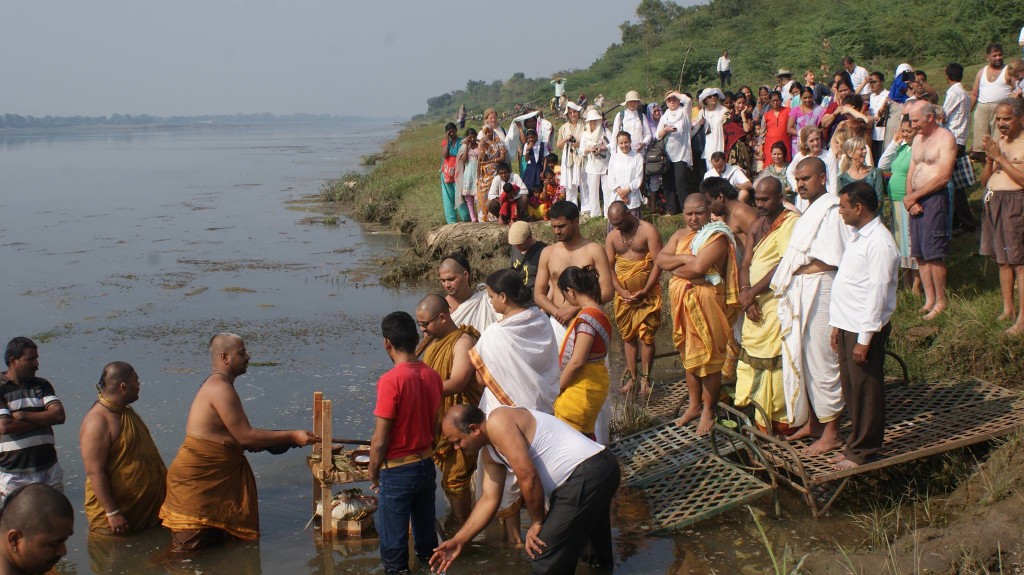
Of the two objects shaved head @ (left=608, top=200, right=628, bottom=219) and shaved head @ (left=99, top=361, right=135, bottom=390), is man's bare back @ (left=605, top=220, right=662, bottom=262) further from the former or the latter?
shaved head @ (left=99, top=361, right=135, bottom=390)

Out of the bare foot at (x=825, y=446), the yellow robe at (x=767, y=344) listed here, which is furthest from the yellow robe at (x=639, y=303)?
the bare foot at (x=825, y=446)

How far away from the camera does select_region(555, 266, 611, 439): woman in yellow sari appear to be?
218 inches

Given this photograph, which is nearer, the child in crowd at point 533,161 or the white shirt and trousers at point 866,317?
the white shirt and trousers at point 866,317

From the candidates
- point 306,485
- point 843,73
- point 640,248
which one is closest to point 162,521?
point 306,485

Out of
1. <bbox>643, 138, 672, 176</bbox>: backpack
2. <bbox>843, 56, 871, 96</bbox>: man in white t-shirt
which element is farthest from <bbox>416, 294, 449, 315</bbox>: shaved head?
<bbox>843, 56, 871, 96</bbox>: man in white t-shirt

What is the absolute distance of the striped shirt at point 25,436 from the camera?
17.7 ft

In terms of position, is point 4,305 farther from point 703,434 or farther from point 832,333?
point 832,333

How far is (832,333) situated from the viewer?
222 inches

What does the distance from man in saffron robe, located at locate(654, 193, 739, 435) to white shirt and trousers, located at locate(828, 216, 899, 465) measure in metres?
1.03

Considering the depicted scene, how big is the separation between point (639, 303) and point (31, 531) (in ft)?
18.4

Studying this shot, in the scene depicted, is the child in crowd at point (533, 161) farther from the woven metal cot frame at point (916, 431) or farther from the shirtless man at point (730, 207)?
the woven metal cot frame at point (916, 431)

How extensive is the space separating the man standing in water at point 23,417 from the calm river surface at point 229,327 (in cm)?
67

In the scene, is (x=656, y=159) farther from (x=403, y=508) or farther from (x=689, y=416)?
(x=403, y=508)

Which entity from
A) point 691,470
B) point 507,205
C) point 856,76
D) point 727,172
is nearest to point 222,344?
point 691,470
